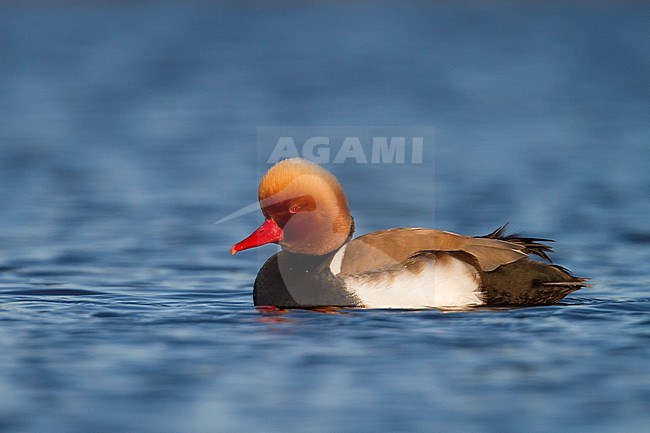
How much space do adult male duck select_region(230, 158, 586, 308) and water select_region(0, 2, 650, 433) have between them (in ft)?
0.53

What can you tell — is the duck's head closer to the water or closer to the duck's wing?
the duck's wing

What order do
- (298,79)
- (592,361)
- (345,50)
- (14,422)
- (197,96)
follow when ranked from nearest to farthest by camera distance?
(14,422) < (592,361) < (197,96) < (298,79) < (345,50)

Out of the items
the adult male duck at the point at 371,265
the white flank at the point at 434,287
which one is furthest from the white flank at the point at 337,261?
the white flank at the point at 434,287

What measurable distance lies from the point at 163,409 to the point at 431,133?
10710mm

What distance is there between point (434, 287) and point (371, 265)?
0.43 m

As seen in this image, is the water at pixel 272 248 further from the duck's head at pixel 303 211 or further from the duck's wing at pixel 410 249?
the duck's head at pixel 303 211

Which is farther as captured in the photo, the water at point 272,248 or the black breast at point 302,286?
the black breast at point 302,286

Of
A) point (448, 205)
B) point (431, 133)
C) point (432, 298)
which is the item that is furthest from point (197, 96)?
point (432, 298)

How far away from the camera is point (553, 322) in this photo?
7.79 m

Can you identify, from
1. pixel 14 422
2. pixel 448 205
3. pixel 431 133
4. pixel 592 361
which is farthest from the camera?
pixel 431 133

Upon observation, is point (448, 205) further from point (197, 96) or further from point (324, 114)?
point (197, 96)

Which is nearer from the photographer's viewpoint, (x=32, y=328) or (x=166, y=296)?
(x=32, y=328)

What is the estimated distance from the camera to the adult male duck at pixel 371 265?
8.02 m

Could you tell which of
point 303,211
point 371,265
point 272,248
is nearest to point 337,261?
point 371,265
